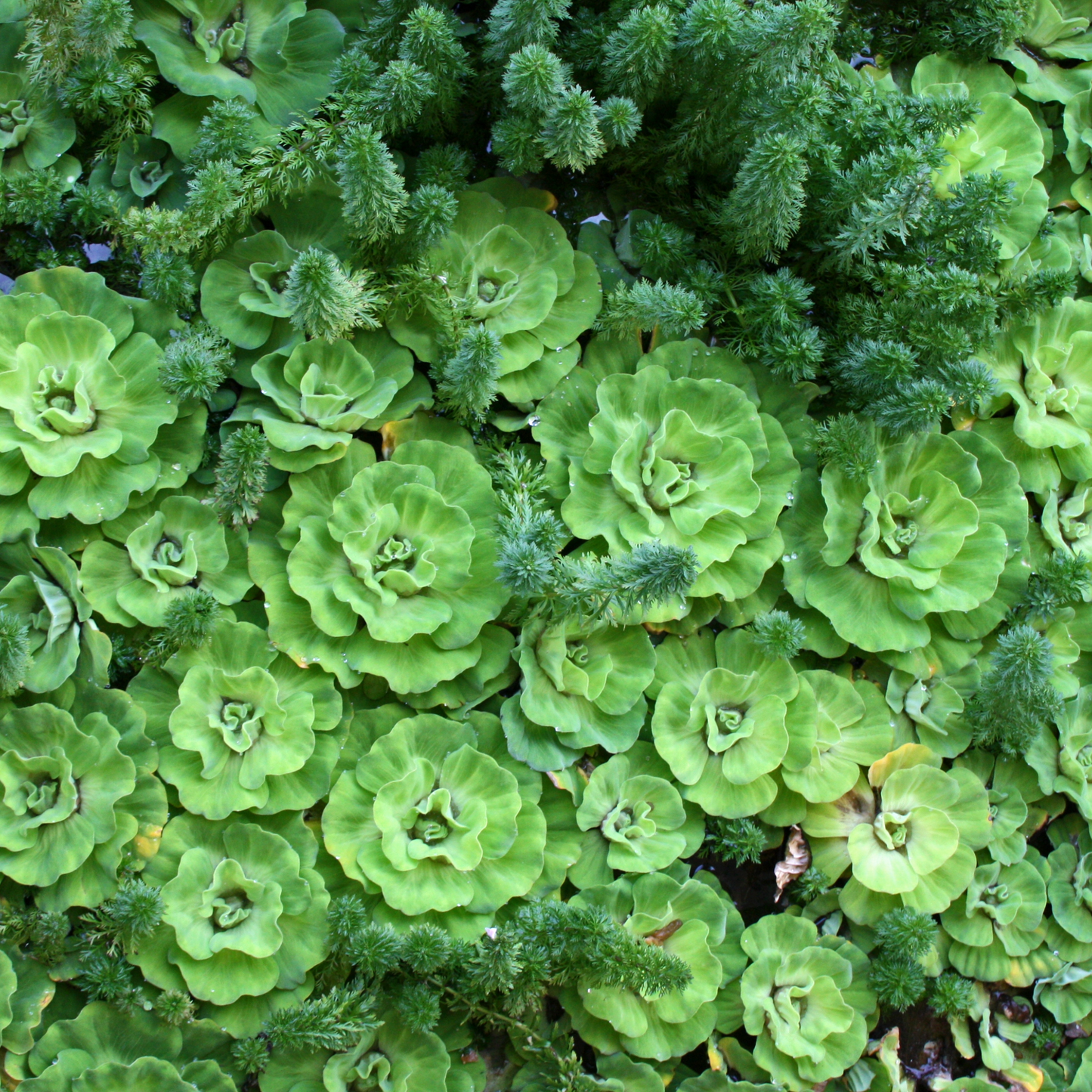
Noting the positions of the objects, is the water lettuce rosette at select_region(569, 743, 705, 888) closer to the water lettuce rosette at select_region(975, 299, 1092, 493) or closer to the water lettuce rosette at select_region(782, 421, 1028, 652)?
the water lettuce rosette at select_region(782, 421, 1028, 652)

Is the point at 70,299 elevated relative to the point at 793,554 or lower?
elevated

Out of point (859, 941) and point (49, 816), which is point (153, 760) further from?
point (859, 941)

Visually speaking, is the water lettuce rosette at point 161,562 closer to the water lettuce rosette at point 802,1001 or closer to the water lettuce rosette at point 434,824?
the water lettuce rosette at point 434,824

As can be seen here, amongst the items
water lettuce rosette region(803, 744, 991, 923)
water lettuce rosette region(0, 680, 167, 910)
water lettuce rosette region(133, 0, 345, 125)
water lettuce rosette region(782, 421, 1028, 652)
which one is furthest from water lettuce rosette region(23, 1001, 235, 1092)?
water lettuce rosette region(133, 0, 345, 125)

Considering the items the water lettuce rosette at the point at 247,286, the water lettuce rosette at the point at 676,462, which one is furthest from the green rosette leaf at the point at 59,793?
the water lettuce rosette at the point at 676,462

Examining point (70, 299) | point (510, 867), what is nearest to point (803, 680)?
point (510, 867)

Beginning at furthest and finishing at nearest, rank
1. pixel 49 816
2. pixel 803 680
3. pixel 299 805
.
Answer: pixel 803 680 → pixel 299 805 → pixel 49 816
